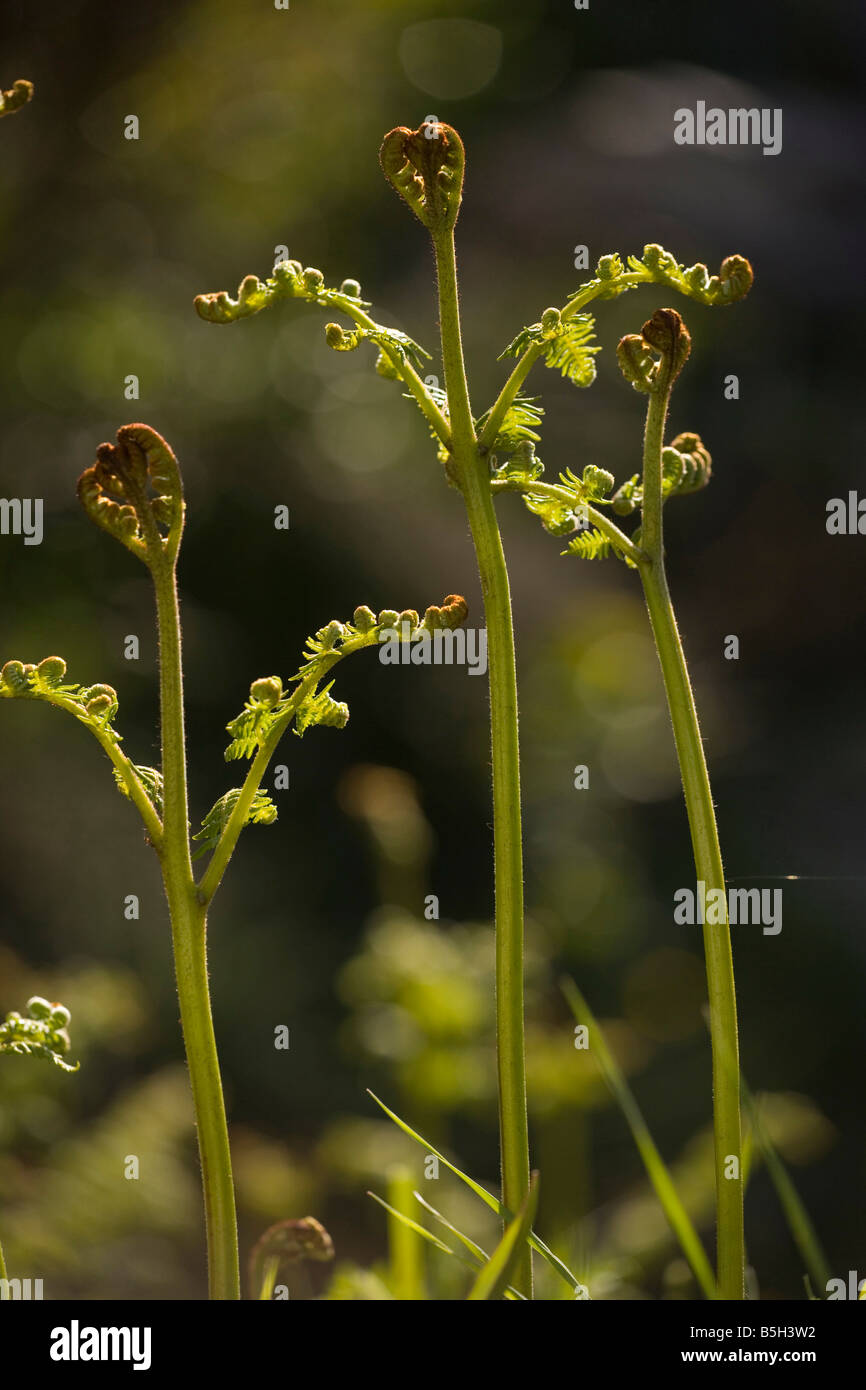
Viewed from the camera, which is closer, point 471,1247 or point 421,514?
point 471,1247

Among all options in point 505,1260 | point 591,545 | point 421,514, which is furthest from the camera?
point 421,514

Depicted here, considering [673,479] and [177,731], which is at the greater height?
[673,479]

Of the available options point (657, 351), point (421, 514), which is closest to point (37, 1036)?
point (657, 351)

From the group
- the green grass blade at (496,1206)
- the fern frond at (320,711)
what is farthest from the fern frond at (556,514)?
the green grass blade at (496,1206)

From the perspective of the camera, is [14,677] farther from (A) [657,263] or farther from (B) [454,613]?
(A) [657,263]

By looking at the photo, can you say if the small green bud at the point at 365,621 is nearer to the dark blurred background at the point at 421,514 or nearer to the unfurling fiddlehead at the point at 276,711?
the unfurling fiddlehead at the point at 276,711
